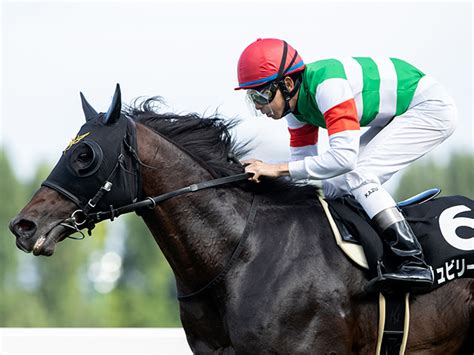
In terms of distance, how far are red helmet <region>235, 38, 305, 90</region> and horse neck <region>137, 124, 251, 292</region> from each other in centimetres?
57

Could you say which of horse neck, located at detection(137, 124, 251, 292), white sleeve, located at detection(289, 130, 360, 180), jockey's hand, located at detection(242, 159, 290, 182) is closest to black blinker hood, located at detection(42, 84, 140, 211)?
horse neck, located at detection(137, 124, 251, 292)

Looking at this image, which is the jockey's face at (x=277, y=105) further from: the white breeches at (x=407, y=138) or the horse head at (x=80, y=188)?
the horse head at (x=80, y=188)

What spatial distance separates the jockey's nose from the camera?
4.52 m

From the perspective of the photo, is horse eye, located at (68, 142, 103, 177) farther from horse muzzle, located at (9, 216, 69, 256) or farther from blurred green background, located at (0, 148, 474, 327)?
blurred green background, located at (0, 148, 474, 327)

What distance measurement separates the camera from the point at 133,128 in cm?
479

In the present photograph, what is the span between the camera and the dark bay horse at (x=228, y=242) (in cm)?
456

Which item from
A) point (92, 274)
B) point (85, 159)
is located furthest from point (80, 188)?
point (92, 274)

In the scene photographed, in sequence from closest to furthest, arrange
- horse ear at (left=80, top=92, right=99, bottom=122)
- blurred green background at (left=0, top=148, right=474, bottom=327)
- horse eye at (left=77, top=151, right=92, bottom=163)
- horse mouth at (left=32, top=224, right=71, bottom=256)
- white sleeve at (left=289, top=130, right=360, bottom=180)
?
horse mouth at (left=32, top=224, right=71, bottom=256) < horse eye at (left=77, top=151, right=92, bottom=163) < white sleeve at (left=289, top=130, right=360, bottom=180) < horse ear at (left=80, top=92, right=99, bottom=122) < blurred green background at (left=0, top=148, right=474, bottom=327)

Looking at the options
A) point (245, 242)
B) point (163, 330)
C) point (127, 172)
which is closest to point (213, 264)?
point (245, 242)

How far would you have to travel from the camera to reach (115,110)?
470cm

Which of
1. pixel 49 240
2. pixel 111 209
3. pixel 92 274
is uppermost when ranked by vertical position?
pixel 111 209

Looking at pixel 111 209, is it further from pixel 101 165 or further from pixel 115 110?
pixel 115 110

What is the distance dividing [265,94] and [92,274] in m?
42.6

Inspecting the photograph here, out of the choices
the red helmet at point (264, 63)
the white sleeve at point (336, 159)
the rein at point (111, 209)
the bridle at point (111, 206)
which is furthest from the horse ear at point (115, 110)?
the white sleeve at point (336, 159)
